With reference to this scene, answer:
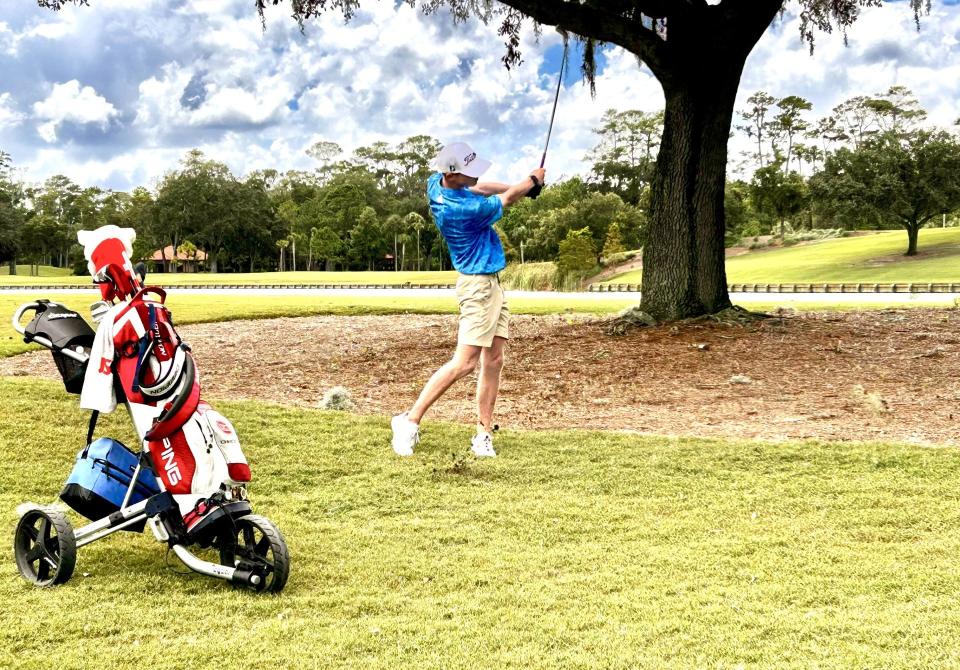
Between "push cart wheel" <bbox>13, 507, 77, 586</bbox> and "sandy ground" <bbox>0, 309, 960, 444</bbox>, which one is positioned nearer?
"push cart wheel" <bbox>13, 507, 77, 586</bbox>

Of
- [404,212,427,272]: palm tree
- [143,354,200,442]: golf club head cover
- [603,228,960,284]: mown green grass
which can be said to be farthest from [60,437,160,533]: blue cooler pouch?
[404,212,427,272]: palm tree

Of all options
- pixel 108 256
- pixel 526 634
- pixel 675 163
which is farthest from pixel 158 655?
pixel 675 163

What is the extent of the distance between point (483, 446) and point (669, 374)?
372 cm

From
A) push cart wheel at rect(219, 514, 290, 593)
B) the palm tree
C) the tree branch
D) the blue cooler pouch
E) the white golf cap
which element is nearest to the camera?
push cart wheel at rect(219, 514, 290, 593)

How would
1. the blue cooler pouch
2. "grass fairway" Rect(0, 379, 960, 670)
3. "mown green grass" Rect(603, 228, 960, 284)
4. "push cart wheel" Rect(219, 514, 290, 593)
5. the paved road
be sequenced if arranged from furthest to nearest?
"mown green grass" Rect(603, 228, 960, 284), the paved road, the blue cooler pouch, "push cart wheel" Rect(219, 514, 290, 593), "grass fairway" Rect(0, 379, 960, 670)

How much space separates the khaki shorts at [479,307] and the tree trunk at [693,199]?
6.61 m

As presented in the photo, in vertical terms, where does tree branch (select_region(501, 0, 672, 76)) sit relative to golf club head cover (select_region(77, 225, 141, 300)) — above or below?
above

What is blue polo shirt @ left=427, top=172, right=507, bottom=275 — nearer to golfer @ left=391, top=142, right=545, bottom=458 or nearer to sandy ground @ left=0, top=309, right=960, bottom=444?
golfer @ left=391, top=142, right=545, bottom=458

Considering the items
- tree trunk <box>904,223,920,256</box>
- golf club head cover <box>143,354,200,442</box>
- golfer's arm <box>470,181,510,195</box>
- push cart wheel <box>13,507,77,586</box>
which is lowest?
push cart wheel <box>13,507,77,586</box>

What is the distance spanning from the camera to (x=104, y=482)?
12.9 feet

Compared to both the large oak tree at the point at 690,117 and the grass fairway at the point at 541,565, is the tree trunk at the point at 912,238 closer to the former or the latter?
the large oak tree at the point at 690,117

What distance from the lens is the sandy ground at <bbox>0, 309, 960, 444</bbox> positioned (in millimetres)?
7422

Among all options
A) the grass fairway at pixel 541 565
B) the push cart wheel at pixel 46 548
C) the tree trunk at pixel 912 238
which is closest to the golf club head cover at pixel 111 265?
the push cart wheel at pixel 46 548

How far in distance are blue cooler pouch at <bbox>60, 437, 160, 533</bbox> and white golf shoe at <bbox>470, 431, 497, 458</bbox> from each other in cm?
256
